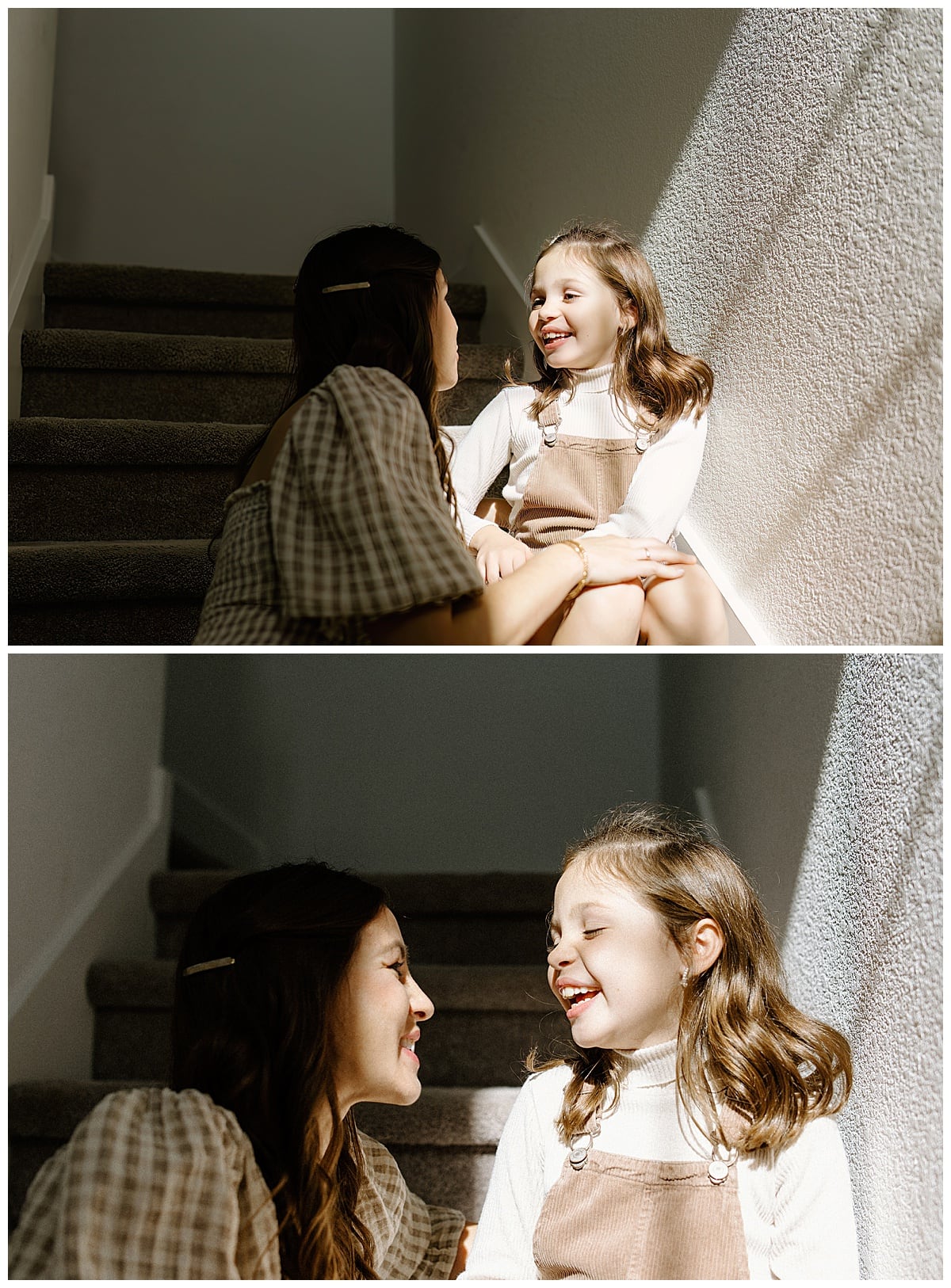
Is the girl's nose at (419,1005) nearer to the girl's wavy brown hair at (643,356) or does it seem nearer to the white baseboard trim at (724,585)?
the white baseboard trim at (724,585)

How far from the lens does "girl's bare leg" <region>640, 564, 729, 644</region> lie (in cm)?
114

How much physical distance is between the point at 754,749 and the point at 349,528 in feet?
3.02

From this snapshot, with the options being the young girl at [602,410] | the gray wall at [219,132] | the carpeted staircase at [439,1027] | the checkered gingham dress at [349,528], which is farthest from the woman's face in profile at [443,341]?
the gray wall at [219,132]

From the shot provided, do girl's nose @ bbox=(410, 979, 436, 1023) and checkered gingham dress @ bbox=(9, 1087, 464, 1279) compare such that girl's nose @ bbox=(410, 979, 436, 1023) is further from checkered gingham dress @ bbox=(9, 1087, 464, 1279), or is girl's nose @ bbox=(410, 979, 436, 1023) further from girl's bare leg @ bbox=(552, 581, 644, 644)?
girl's bare leg @ bbox=(552, 581, 644, 644)

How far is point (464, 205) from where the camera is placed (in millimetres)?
2697

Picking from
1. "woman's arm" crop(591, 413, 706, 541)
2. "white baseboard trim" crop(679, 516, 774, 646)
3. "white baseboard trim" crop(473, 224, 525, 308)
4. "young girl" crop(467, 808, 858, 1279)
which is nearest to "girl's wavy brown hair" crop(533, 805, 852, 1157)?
"young girl" crop(467, 808, 858, 1279)

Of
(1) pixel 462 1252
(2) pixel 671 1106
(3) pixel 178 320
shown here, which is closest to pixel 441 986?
(1) pixel 462 1252

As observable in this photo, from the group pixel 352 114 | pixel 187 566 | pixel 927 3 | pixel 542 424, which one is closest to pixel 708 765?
pixel 542 424

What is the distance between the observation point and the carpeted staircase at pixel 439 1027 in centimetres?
141

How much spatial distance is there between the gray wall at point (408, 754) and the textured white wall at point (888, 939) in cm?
102

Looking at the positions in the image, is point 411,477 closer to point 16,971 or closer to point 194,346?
point 16,971

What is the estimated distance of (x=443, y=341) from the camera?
42.8 inches

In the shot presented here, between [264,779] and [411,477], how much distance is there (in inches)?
57.0

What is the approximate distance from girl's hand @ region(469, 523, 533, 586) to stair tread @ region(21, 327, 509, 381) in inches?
30.9
